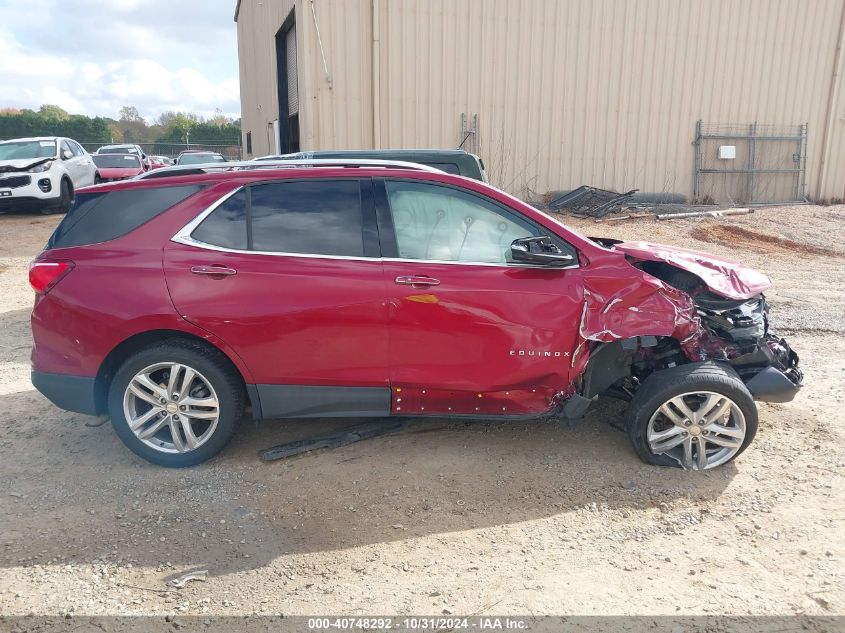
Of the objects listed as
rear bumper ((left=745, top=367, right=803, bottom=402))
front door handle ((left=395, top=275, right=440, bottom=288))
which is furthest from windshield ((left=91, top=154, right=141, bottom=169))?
rear bumper ((left=745, top=367, right=803, bottom=402))

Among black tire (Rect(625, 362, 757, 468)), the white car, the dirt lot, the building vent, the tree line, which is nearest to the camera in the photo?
the dirt lot

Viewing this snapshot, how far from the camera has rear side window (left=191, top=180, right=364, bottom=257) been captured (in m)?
3.84

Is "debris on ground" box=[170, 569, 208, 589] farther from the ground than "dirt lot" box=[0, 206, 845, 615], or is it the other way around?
"dirt lot" box=[0, 206, 845, 615]

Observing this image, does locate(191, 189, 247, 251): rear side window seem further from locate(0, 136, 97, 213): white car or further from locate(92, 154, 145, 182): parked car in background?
locate(92, 154, 145, 182): parked car in background

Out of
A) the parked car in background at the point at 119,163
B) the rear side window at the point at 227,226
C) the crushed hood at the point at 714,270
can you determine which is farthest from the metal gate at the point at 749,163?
the parked car in background at the point at 119,163

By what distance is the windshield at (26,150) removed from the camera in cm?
1441

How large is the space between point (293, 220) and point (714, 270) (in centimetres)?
272

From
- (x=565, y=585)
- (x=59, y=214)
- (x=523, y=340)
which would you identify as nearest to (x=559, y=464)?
(x=523, y=340)

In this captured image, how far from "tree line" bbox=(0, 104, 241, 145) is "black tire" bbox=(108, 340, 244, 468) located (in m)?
51.5

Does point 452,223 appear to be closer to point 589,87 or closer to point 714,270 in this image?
point 714,270

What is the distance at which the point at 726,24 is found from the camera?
53.3 ft

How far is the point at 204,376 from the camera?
3814 millimetres

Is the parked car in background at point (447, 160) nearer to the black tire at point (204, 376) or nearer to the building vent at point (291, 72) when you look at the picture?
the black tire at point (204, 376)

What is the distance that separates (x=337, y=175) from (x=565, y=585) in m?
2.57
